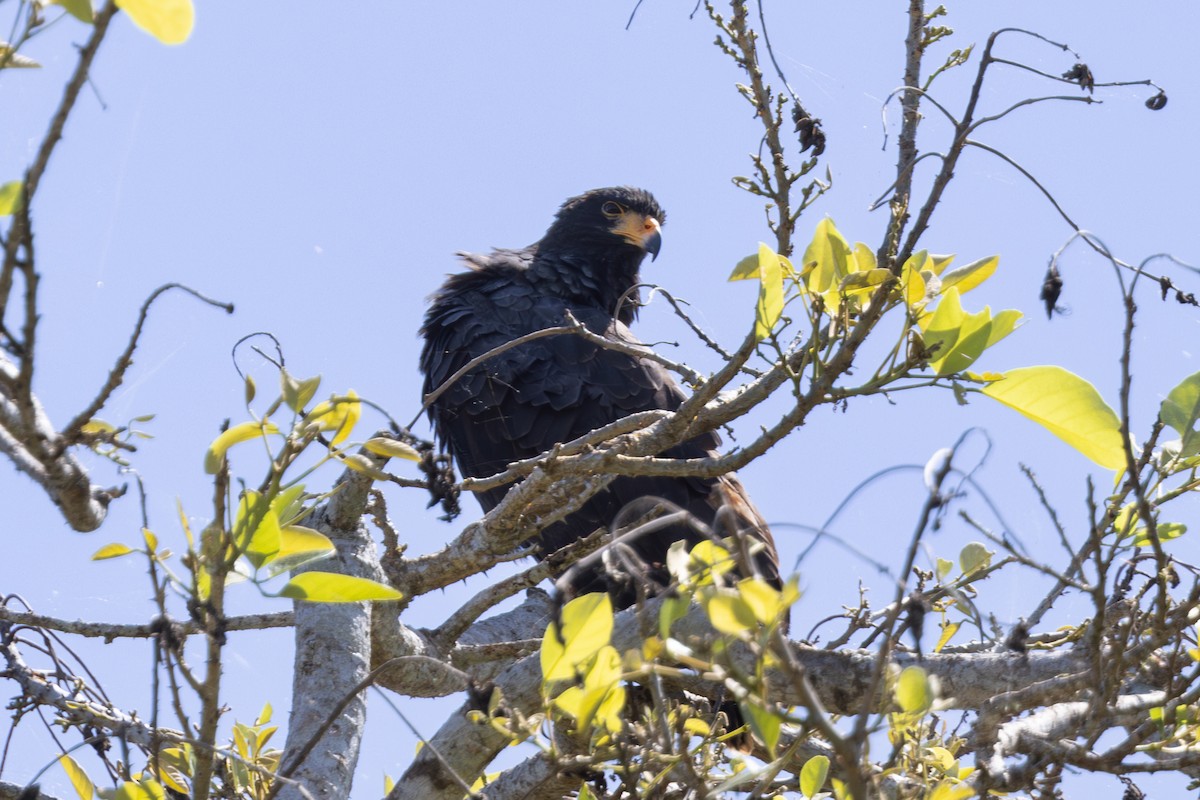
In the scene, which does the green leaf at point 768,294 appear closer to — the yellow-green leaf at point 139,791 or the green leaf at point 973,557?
the green leaf at point 973,557

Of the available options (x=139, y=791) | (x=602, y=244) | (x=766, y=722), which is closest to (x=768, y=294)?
(x=766, y=722)

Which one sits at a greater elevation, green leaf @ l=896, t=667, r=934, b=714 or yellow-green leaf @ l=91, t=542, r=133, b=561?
yellow-green leaf @ l=91, t=542, r=133, b=561

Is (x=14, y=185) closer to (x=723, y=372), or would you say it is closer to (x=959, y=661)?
(x=723, y=372)

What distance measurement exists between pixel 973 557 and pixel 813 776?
2.45 ft

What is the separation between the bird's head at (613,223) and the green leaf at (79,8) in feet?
15.6

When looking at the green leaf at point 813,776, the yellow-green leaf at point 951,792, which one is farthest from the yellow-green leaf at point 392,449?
the yellow-green leaf at point 951,792

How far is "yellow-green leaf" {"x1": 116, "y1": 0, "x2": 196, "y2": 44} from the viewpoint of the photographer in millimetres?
1179

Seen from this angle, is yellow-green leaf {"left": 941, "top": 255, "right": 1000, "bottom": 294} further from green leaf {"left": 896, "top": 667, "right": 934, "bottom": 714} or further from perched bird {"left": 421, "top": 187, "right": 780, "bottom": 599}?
perched bird {"left": 421, "top": 187, "right": 780, "bottom": 599}

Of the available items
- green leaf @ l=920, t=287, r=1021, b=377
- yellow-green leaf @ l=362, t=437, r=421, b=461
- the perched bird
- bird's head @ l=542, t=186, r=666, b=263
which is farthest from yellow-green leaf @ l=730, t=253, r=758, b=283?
bird's head @ l=542, t=186, r=666, b=263

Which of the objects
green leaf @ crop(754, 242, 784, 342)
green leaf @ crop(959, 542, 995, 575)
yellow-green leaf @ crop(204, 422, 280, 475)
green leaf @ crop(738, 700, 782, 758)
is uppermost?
green leaf @ crop(754, 242, 784, 342)

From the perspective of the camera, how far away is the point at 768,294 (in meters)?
1.84

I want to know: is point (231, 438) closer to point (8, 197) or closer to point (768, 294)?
point (8, 197)

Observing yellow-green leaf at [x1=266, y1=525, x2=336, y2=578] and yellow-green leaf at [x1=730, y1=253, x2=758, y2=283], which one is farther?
yellow-green leaf at [x1=730, y1=253, x2=758, y2=283]

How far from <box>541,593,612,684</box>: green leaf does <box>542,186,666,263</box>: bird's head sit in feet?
15.5
